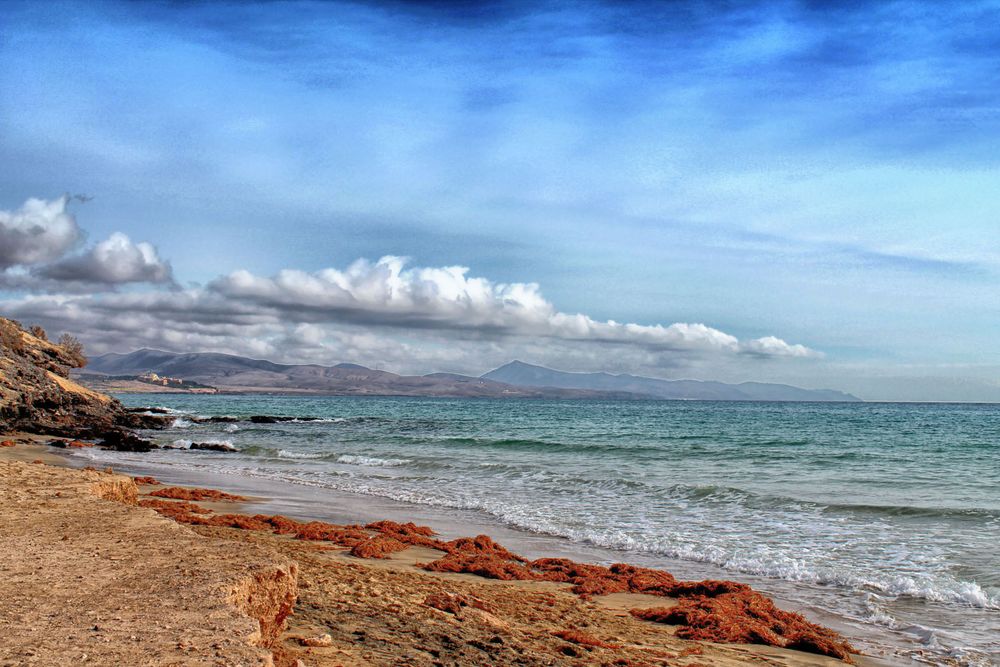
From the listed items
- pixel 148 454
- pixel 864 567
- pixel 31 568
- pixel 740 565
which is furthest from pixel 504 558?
pixel 148 454

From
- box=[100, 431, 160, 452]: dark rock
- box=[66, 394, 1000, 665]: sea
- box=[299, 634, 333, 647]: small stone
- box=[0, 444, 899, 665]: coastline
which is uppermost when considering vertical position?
box=[299, 634, 333, 647]: small stone

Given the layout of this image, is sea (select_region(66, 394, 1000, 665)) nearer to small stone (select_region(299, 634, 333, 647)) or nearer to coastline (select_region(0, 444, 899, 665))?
coastline (select_region(0, 444, 899, 665))

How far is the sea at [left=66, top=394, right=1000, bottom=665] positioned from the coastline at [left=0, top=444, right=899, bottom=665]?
207cm

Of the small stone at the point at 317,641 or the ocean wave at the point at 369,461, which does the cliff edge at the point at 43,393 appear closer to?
the ocean wave at the point at 369,461

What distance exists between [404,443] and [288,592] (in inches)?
1357

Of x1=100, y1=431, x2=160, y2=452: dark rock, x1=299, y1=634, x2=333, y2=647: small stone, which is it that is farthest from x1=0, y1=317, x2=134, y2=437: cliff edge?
x1=299, y1=634, x2=333, y2=647: small stone

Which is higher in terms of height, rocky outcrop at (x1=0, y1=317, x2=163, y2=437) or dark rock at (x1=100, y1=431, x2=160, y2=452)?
rocky outcrop at (x1=0, y1=317, x2=163, y2=437)

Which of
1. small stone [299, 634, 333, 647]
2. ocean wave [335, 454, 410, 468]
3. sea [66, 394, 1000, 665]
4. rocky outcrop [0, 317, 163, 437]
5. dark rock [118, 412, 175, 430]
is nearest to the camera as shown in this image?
small stone [299, 634, 333, 647]

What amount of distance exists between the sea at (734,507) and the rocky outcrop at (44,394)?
6338mm

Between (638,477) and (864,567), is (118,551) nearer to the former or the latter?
(864,567)

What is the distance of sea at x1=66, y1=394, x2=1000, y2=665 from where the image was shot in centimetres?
939

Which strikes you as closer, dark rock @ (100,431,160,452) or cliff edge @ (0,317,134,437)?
dark rock @ (100,431,160,452)

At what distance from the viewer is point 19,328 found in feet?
136

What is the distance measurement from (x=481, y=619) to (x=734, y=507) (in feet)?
39.2
